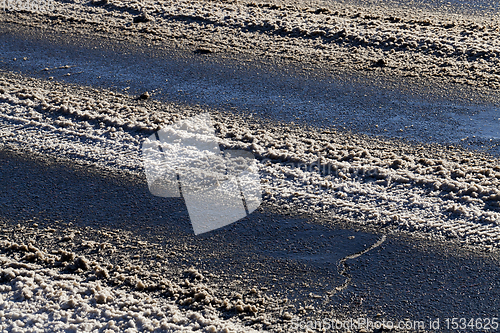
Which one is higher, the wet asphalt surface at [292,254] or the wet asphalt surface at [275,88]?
the wet asphalt surface at [275,88]

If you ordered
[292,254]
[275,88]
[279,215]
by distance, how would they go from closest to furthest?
1. [292,254]
2. [279,215]
3. [275,88]

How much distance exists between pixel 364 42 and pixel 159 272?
5.01 m

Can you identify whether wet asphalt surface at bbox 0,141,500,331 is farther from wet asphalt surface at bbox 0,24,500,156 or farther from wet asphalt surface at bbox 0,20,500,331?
wet asphalt surface at bbox 0,24,500,156

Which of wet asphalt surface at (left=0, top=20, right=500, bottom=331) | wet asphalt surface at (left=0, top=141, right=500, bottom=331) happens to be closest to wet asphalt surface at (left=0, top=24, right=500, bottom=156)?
wet asphalt surface at (left=0, top=20, right=500, bottom=331)

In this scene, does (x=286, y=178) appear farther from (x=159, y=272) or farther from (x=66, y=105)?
(x=66, y=105)

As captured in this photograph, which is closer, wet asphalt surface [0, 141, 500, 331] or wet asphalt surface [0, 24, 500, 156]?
wet asphalt surface [0, 141, 500, 331]

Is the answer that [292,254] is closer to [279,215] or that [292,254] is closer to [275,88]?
[279,215]

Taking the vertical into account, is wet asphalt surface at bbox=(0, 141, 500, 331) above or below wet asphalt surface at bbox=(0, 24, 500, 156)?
below

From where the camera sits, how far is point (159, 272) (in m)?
4.18

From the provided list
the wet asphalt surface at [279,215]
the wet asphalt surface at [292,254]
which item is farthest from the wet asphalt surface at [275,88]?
the wet asphalt surface at [292,254]

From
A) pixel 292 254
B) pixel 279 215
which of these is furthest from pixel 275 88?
pixel 292 254

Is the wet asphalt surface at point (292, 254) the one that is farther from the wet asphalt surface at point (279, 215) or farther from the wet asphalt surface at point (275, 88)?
the wet asphalt surface at point (275, 88)

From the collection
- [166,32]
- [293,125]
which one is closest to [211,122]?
[293,125]

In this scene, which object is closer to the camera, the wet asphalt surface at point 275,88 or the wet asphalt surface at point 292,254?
the wet asphalt surface at point 292,254
